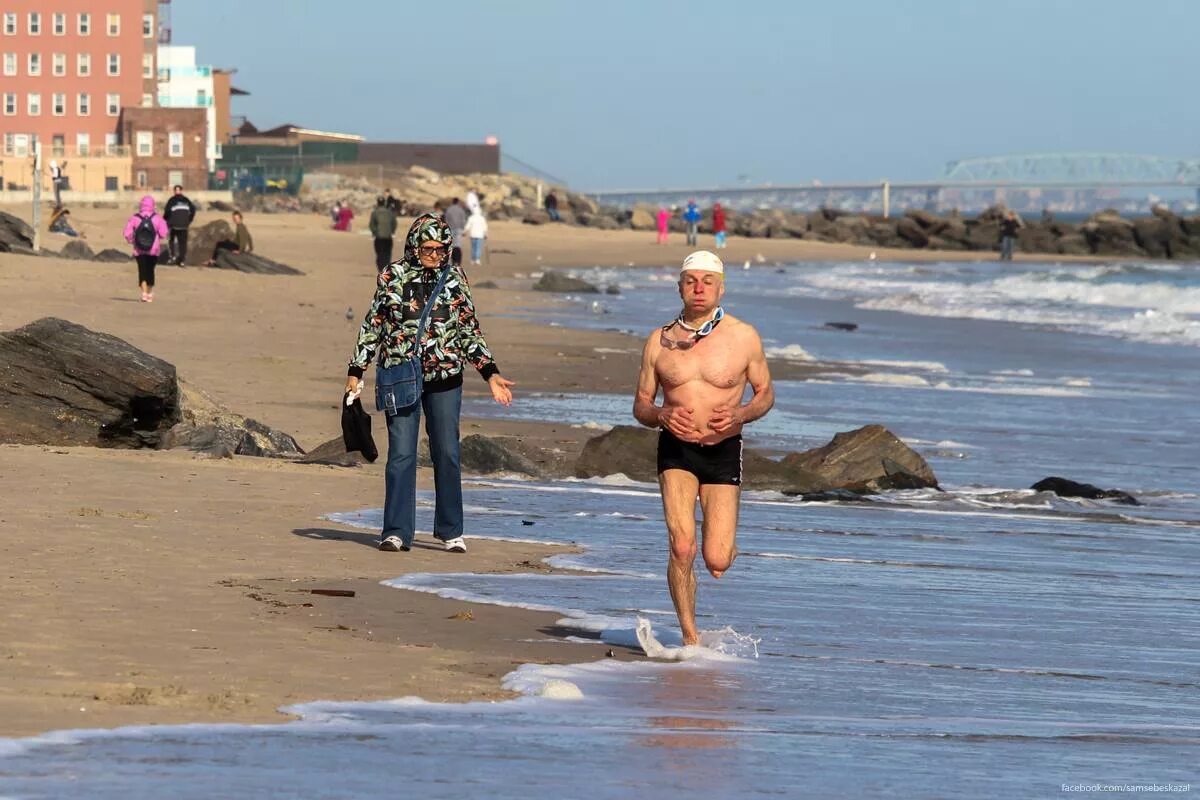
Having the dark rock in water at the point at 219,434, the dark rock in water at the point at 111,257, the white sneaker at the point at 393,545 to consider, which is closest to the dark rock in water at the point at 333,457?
the dark rock in water at the point at 219,434

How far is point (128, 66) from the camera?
11769cm

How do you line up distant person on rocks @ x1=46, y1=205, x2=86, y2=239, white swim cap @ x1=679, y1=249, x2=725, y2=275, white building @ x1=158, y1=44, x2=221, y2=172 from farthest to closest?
white building @ x1=158, y1=44, x2=221, y2=172 < distant person on rocks @ x1=46, y1=205, x2=86, y2=239 < white swim cap @ x1=679, y1=249, x2=725, y2=275

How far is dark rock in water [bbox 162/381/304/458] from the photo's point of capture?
13656 millimetres

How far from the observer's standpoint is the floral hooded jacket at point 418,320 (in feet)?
34.1

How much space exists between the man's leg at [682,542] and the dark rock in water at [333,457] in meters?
6.00

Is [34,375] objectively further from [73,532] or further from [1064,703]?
[1064,703]

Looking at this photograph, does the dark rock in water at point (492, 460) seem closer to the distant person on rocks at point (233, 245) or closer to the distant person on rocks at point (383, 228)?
the distant person on rocks at point (383, 228)

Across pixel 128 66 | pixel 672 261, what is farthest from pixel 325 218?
pixel 128 66

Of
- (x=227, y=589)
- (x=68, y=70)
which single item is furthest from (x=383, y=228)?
(x=68, y=70)

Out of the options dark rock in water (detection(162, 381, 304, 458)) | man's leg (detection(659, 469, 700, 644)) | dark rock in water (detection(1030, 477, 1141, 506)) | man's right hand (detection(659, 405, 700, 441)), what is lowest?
dark rock in water (detection(1030, 477, 1141, 506))

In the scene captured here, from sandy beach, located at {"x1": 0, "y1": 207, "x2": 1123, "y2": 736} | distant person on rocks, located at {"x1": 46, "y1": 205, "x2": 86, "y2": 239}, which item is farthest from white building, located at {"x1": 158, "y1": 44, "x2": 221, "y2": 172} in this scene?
sandy beach, located at {"x1": 0, "y1": 207, "x2": 1123, "y2": 736}

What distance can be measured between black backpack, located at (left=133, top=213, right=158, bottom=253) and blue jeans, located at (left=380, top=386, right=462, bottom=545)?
1701 centimetres

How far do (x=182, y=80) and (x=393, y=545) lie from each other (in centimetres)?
12502

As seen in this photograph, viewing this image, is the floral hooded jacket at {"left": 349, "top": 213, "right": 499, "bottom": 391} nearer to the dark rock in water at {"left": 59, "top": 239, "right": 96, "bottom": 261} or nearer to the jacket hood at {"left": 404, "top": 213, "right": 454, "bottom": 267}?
the jacket hood at {"left": 404, "top": 213, "right": 454, "bottom": 267}
